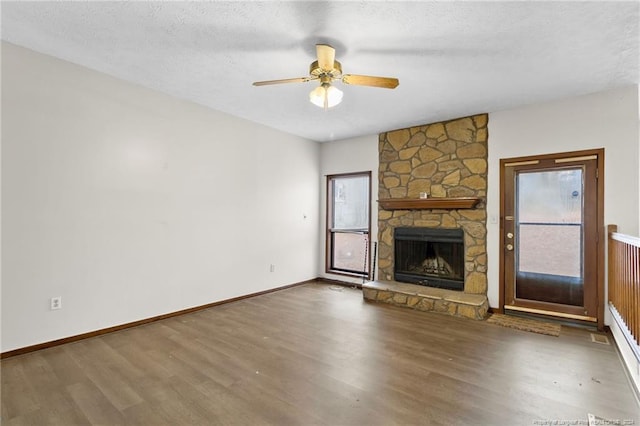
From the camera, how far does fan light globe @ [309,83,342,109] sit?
276 centimetres

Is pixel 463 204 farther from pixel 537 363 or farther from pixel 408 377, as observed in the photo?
pixel 408 377

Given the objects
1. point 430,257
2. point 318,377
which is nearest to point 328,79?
point 318,377

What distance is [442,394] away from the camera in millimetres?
2252

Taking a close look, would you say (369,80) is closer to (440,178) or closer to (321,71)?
(321,71)

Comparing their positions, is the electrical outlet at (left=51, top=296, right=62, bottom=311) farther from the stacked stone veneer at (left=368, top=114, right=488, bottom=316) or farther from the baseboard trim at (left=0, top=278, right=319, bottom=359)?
the stacked stone veneer at (left=368, top=114, right=488, bottom=316)

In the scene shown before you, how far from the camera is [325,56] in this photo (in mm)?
2482

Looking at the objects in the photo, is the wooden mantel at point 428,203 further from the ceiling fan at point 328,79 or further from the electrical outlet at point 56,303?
the electrical outlet at point 56,303

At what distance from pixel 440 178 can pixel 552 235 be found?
160 centimetres

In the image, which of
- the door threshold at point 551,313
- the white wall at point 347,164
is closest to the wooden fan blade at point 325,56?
the white wall at point 347,164

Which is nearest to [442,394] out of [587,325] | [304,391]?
[304,391]

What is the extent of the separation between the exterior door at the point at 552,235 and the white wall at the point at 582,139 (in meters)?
0.11

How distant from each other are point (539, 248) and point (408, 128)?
256 cm

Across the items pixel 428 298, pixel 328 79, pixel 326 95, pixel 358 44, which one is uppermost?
pixel 358 44

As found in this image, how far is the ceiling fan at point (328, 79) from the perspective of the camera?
2.50 meters
